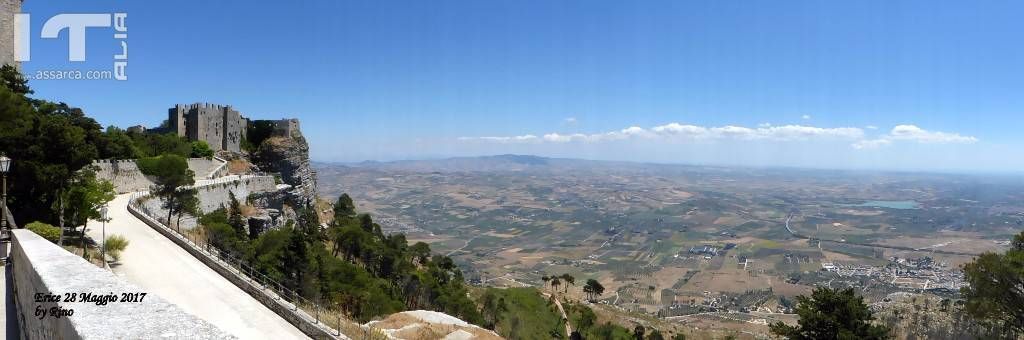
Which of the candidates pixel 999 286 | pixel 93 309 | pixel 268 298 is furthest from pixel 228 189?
pixel 999 286

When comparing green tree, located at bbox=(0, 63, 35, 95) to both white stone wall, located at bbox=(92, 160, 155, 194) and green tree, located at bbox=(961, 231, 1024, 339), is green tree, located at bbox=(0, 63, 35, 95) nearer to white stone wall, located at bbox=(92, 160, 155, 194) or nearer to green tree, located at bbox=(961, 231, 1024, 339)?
white stone wall, located at bbox=(92, 160, 155, 194)

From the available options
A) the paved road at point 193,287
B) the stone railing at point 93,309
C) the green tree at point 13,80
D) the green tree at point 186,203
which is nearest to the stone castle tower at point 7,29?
the green tree at point 13,80

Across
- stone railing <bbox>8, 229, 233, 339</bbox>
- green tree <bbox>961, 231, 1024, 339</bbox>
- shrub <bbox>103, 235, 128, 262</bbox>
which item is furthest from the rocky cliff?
green tree <bbox>961, 231, 1024, 339</bbox>

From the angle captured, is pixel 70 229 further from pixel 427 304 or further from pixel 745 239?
pixel 745 239

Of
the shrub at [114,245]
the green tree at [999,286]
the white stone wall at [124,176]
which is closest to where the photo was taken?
the shrub at [114,245]

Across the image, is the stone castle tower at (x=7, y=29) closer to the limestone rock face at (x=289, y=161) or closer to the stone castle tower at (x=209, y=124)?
the stone castle tower at (x=209, y=124)
